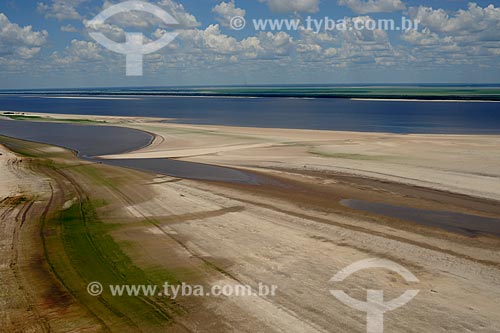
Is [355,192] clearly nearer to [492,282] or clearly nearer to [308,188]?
[308,188]

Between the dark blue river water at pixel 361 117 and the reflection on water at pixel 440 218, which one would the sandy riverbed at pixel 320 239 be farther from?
the dark blue river water at pixel 361 117

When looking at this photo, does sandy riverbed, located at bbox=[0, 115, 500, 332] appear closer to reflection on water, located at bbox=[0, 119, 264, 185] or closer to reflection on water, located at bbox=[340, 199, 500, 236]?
reflection on water, located at bbox=[340, 199, 500, 236]

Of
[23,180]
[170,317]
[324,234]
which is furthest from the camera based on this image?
[23,180]

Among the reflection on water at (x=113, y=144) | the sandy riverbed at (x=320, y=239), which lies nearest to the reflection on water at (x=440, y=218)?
the sandy riverbed at (x=320, y=239)

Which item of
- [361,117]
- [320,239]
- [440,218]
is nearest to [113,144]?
[320,239]

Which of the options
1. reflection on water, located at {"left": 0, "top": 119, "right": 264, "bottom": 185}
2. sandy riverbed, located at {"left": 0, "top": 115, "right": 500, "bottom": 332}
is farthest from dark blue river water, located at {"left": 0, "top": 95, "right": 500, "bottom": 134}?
sandy riverbed, located at {"left": 0, "top": 115, "right": 500, "bottom": 332}

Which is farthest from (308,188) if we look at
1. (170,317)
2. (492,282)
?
(170,317)
